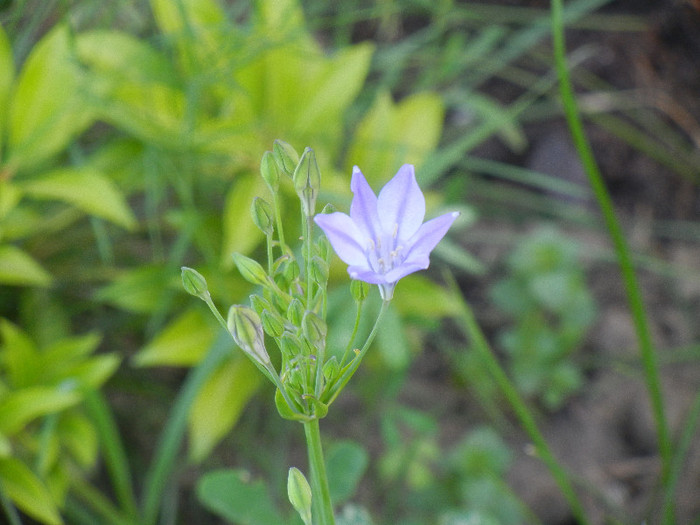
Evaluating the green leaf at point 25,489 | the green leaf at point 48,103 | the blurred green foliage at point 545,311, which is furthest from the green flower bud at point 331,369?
the blurred green foliage at point 545,311

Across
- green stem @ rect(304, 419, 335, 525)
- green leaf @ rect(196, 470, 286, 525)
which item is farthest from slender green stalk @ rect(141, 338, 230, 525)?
green stem @ rect(304, 419, 335, 525)

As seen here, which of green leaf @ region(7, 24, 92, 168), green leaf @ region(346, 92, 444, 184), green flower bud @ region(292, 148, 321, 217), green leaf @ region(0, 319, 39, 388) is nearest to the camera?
green flower bud @ region(292, 148, 321, 217)

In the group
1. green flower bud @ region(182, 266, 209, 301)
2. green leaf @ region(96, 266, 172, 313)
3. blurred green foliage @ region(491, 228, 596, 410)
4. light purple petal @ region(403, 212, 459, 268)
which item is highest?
light purple petal @ region(403, 212, 459, 268)

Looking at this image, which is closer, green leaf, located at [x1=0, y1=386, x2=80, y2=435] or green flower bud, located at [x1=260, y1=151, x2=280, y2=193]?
green flower bud, located at [x1=260, y1=151, x2=280, y2=193]

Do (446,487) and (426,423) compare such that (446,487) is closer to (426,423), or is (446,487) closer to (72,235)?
(426,423)

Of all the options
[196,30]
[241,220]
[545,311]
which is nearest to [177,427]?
[241,220]

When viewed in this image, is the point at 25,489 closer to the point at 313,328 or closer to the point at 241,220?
the point at 241,220

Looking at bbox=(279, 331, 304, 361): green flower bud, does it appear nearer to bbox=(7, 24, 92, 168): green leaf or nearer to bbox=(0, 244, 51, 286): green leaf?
bbox=(0, 244, 51, 286): green leaf
